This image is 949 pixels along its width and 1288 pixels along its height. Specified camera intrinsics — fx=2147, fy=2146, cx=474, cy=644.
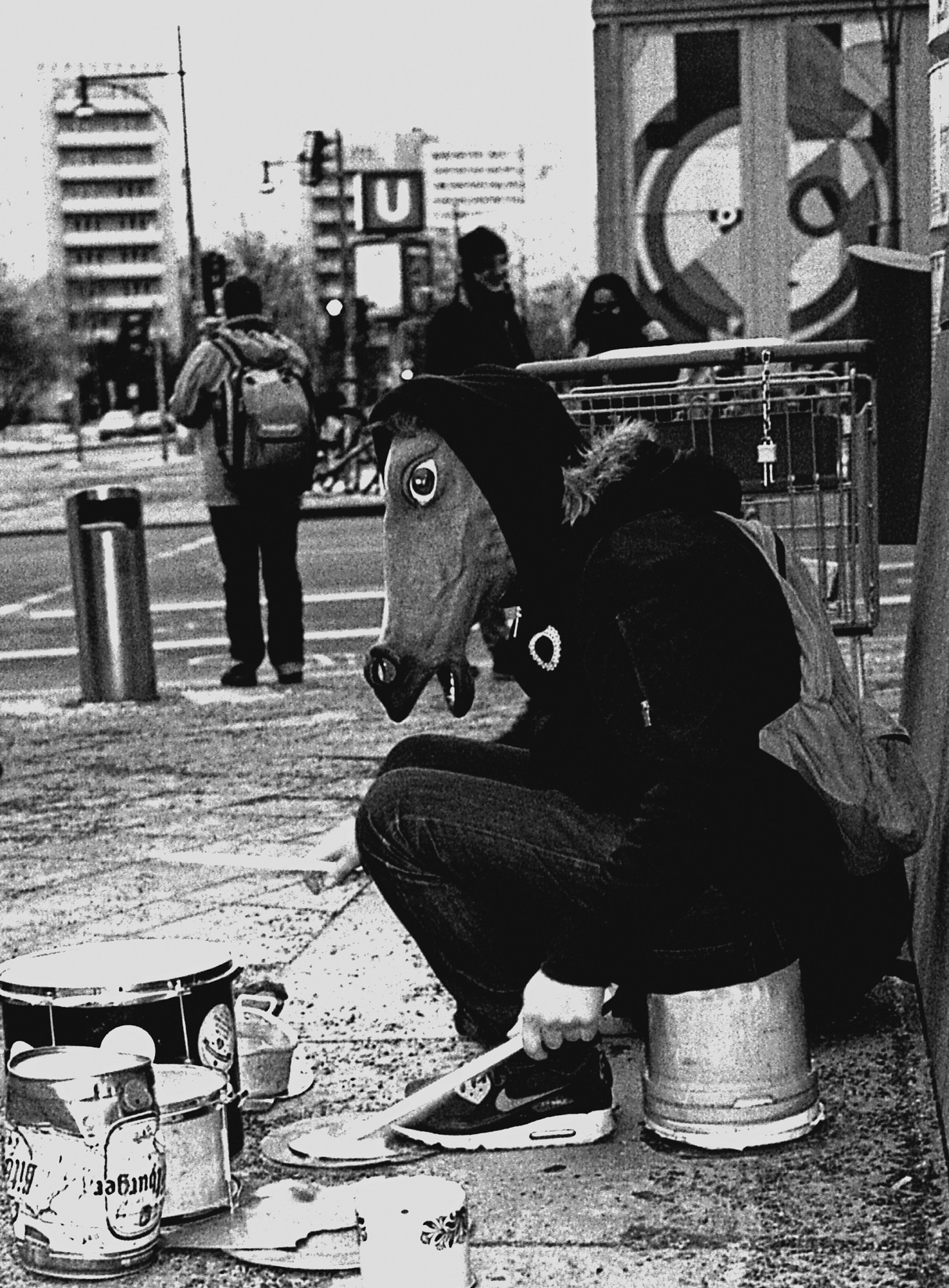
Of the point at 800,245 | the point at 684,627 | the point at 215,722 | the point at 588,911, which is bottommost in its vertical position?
the point at 215,722

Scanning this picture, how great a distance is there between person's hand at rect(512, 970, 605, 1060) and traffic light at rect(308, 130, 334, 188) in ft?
110

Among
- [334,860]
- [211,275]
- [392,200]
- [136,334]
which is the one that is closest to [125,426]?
[136,334]

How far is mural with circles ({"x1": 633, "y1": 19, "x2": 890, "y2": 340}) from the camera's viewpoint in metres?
12.9

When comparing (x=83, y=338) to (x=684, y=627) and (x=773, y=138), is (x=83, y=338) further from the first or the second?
(x=684, y=627)

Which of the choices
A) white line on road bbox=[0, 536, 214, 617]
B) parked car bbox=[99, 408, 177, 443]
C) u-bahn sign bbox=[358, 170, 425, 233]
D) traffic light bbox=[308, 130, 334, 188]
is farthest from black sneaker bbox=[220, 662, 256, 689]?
parked car bbox=[99, 408, 177, 443]

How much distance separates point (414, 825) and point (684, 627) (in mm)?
690

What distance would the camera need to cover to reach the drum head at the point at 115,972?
3.36 metres

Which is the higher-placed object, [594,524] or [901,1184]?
[594,524]

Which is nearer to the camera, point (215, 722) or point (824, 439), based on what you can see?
point (824, 439)

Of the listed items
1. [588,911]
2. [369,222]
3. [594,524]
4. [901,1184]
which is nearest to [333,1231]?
[588,911]

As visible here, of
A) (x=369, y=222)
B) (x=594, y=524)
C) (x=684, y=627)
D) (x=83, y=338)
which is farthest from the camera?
(x=83, y=338)

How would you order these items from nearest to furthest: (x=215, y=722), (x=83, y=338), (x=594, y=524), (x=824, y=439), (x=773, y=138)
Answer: (x=594, y=524), (x=824, y=439), (x=215, y=722), (x=773, y=138), (x=83, y=338)

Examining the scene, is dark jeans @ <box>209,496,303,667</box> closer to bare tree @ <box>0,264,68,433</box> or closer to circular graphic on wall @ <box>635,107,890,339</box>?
circular graphic on wall @ <box>635,107,890,339</box>

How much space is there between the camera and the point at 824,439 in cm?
532
